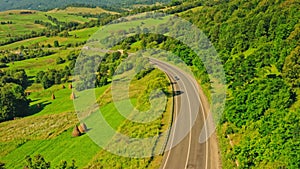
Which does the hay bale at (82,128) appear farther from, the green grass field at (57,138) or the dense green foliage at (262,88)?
the dense green foliage at (262,88)

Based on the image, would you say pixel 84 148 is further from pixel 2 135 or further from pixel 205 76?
pixel 205 76

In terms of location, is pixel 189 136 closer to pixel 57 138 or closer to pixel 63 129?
pixel 57 138

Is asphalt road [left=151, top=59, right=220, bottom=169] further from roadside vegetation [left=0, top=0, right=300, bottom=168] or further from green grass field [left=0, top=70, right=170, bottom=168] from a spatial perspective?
green grass field [left=0, top=70, right=170, bottom=168]

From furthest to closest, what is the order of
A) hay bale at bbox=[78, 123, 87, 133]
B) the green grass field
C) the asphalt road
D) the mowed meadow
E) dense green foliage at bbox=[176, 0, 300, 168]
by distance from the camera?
1. hay bale at bbox=[78, 123, 87, 133]
2. the green grass field
3. the mowed meadow
4. the asphalt road
5. dense green foliage at bbox=[176, 0, 300, 168]

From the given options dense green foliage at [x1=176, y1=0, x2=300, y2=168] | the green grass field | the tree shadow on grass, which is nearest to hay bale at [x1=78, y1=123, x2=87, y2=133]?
the green grass field

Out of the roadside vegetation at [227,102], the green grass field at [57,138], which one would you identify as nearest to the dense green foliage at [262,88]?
the roadside vegetation at [227,102]

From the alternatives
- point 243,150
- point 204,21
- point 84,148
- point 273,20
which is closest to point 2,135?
point 84,148

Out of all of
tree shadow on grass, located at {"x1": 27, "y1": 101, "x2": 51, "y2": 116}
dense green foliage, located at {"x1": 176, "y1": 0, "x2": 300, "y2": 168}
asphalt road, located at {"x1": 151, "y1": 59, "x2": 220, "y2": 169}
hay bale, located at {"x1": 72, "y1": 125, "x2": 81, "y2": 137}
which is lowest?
tree shadow on grass, located at {"x1": 27, "y1": 101, "x2": 51, "y2": 116}

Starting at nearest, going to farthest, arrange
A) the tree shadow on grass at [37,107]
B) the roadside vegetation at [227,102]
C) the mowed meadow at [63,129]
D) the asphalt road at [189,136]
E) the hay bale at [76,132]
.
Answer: the roadside vegetation at [227,102] → the asphalt road at [189,136] → the mowed meadow at [63,129] → the hay bale at [76,132] → the tree shadow on grass at [37,107]

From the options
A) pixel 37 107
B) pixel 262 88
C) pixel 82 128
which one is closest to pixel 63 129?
pixel 82 128
